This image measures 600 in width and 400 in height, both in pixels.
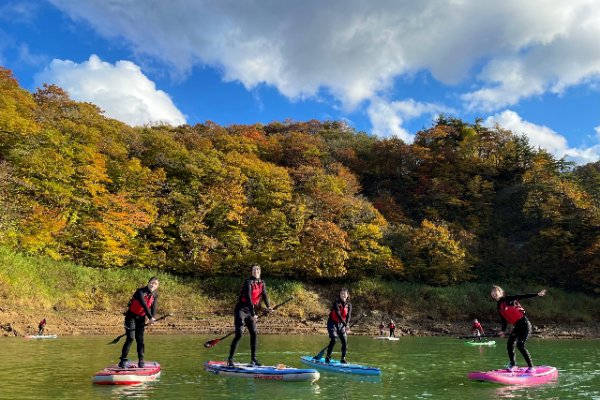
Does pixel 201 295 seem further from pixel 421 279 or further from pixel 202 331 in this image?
pixel 421 279

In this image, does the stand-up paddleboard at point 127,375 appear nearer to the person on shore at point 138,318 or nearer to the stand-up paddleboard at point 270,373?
the person on shore at point 138,318

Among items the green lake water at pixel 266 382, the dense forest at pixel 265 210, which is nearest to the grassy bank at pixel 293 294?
the dense forest at pixel 265 210

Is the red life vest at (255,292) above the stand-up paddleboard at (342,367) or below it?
above

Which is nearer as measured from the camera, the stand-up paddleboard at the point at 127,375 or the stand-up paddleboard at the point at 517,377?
the stand-up paddleboard at the point at 127,375

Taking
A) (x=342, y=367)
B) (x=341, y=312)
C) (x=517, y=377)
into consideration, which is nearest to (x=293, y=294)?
(x=341, y=312)

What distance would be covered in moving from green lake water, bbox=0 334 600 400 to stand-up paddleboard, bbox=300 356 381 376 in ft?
1.18

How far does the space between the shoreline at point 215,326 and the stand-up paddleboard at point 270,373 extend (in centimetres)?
1702

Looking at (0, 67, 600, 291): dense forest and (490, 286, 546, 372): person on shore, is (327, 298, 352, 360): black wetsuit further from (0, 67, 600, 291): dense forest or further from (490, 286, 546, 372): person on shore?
(0, 67, 600, 291): dense forest

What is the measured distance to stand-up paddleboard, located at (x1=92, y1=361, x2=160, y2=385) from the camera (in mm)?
10891

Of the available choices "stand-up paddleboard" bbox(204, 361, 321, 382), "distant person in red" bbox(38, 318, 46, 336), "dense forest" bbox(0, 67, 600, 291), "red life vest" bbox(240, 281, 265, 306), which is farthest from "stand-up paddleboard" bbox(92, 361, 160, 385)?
"dense forest" bbox(0, 67, 600, 291)

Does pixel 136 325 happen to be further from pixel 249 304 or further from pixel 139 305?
pixel 249 304

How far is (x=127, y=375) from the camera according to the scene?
11.1 meters

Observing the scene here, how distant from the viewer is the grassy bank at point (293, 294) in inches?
1257

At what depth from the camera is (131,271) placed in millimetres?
37094
